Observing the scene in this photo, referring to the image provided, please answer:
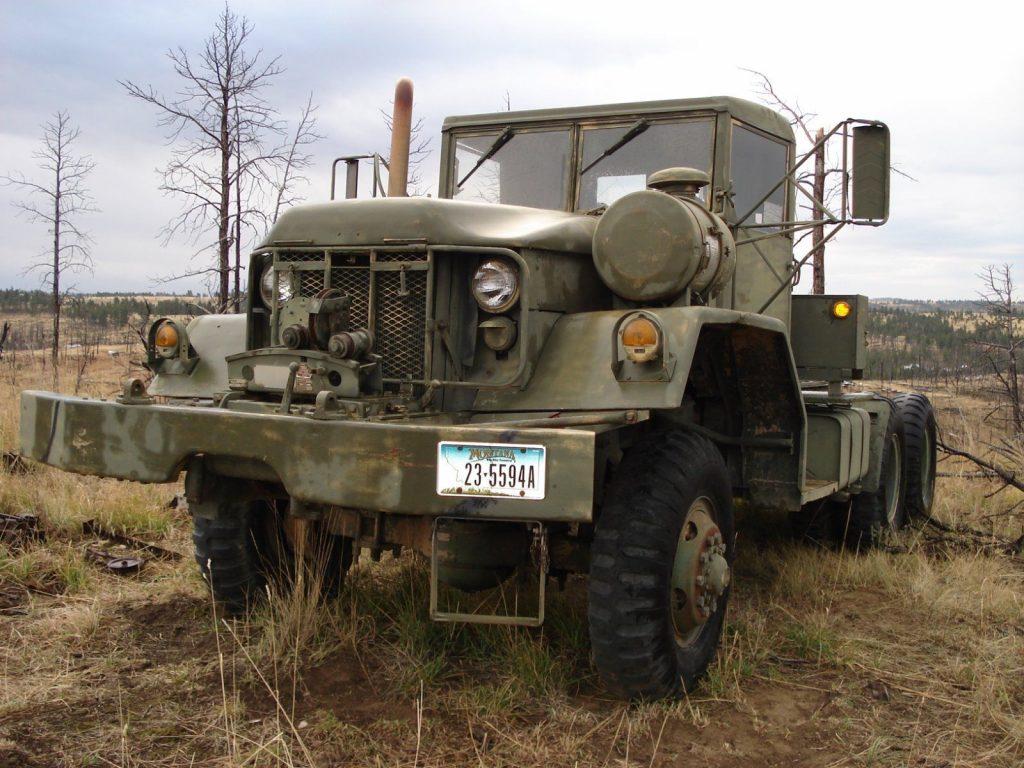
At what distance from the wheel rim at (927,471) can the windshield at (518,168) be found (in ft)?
12.2

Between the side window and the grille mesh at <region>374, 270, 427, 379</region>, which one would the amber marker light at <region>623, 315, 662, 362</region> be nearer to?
the grille mesh at <region>374, 270, 427, 379</region>

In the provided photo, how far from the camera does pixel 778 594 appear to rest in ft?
16.4

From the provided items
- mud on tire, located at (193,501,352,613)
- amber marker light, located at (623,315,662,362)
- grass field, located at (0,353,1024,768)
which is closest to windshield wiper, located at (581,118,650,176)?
amber marker light, located at (623,315,662,362)

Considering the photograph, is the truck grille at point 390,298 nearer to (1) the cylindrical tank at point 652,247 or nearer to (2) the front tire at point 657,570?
(1) the cylindrical tank at point 652,247

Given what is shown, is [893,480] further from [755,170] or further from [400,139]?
[400,139]

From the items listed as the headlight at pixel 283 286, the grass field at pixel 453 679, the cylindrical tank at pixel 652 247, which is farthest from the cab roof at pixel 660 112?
the grass field at pixel 453 679

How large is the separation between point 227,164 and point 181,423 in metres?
7.72

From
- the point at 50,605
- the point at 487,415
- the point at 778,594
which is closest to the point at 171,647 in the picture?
the point at 50,605

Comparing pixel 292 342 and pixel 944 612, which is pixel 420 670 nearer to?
pixel 292 342

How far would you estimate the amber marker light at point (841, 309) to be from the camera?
18.7ft

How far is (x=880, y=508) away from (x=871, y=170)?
9.10 ft

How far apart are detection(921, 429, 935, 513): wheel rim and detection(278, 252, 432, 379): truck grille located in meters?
4.73

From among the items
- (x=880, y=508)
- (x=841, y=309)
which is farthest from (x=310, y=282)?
(x=880, y=508)

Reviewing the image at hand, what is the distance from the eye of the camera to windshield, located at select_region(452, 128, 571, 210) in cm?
503
